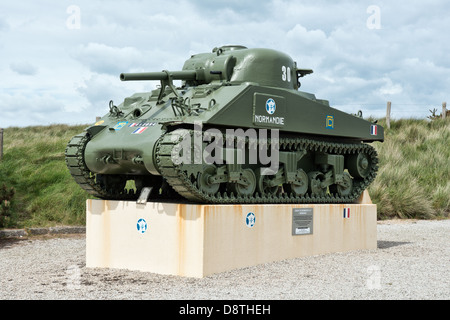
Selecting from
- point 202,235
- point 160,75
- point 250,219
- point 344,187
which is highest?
point 160,75

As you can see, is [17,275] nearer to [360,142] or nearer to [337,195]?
[337,195]

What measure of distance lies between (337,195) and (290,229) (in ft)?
6.66

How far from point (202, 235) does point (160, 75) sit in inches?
120

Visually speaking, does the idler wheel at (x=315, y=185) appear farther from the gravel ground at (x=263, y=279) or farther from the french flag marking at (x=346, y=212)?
the gravel ground at (x=263, y=279)

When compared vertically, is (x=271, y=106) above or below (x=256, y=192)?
above

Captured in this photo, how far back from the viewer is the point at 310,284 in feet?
24.5

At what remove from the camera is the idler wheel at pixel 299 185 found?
10.4m

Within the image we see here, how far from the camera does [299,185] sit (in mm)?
10586

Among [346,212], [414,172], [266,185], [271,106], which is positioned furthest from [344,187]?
[414,172]

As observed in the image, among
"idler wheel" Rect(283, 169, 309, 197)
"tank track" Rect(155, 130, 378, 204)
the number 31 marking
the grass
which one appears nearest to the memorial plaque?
"tank track" Rect(155, 130, 378, 204)

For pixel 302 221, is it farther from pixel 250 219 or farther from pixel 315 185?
pixel 250 219

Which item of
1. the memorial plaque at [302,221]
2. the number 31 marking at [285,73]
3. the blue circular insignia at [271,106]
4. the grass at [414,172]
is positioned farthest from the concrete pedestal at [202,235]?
the grass at [414,172]

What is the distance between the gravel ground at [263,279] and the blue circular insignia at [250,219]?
66cm

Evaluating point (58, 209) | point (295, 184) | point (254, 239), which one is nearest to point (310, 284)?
point (254, 239)
